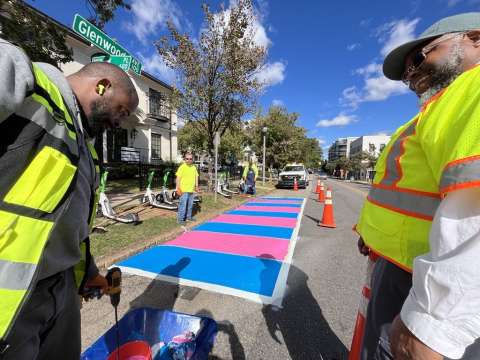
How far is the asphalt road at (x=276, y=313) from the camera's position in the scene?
2.31 metres

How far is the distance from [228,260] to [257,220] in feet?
11.4

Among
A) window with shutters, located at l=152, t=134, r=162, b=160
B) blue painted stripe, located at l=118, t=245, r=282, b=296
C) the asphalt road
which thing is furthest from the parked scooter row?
window with shutters, located at l=152, t=134, r=162, b=160

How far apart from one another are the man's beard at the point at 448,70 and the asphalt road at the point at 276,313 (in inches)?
90.1

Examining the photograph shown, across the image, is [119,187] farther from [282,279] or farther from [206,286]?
[282,279]

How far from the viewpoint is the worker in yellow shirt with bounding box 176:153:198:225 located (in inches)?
262

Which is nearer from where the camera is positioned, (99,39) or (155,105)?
(99,39)

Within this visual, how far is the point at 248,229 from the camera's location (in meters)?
6.59

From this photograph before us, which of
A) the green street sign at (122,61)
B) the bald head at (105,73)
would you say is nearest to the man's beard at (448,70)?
the bald head at (105,73)

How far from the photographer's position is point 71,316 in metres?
1.32

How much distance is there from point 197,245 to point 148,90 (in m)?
18.6

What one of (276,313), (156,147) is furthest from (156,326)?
(156,147)

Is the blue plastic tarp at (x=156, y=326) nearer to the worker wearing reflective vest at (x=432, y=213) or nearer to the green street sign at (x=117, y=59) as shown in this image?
the worker wearing reflective vest at (x=432, y=213)

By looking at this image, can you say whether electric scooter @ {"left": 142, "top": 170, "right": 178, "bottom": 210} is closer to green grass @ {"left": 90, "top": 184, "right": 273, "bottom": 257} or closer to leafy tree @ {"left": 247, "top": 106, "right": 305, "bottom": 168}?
green grass @ {"left": 90, "top": 184, "right": 273, "bottom": 257}

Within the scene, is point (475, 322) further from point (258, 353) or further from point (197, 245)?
point (197, 245)
